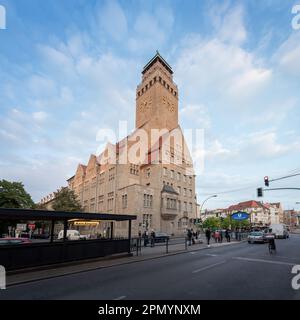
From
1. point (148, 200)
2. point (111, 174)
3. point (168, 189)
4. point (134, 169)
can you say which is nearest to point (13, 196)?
point (111, 174)

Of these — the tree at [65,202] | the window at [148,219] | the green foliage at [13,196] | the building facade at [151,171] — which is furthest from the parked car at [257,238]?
the green foliage at [13,196]

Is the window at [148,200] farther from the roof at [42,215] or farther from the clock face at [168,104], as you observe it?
the roof at [42,215]

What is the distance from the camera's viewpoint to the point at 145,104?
70.4 metres

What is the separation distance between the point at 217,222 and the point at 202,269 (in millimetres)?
91032

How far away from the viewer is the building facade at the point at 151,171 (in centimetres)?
5275

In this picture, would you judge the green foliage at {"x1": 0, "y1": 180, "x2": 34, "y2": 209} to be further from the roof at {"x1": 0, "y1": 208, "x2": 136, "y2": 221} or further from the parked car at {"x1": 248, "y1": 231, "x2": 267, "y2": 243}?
the parked car at {"x1": 248, "y1": 231, "x2": 267, "y2": 243}

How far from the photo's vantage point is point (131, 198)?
50688 mm

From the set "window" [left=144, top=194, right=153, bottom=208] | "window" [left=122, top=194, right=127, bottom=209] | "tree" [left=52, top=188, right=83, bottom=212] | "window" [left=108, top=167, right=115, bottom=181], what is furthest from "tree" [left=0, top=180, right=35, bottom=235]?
"window" [left=144, top=194, right=153, bottom=208]

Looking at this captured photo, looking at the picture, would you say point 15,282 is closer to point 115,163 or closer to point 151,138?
point 115,163

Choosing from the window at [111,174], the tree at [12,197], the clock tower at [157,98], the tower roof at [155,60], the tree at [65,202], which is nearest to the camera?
the tree at [12,197]

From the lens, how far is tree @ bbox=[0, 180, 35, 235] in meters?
43.5

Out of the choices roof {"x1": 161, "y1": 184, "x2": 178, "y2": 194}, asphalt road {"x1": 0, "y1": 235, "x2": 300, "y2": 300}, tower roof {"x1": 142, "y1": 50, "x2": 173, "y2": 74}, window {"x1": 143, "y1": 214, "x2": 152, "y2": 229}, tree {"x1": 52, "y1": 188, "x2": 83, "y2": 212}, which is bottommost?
asphalt road {"x1": 0, "y1": 235, "x2": 300, "y2": 300}

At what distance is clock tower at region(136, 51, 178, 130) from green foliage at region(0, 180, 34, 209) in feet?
106

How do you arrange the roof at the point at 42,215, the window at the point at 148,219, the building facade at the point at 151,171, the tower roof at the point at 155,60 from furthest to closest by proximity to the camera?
the tower roof at the point at 155,60, the building facade at the point at 151,171, the window at the point at 148,219, the roof at the point at 42,215
